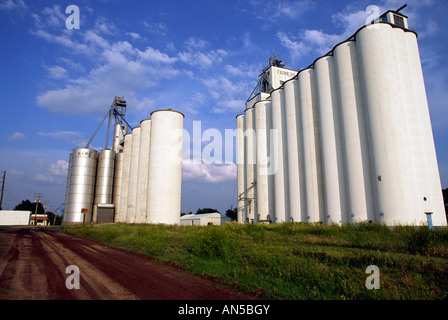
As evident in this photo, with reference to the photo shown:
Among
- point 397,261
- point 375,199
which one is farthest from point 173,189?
point 397,261

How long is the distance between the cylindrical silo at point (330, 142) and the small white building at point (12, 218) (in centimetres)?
8628

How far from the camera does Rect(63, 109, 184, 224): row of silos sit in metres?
36.7

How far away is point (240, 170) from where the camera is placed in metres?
42.9

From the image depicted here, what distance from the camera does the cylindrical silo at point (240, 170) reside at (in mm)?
40934

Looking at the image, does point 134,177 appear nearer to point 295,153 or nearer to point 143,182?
point 143,182

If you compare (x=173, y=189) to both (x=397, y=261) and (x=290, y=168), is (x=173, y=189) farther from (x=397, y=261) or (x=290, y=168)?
(x=397, y=261)

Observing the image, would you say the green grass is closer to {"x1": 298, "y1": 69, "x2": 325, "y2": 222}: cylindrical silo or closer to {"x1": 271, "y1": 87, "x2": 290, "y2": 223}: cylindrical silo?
{"x1": 298, "y1": 69, "x2": 325, "y2": 222}: cylindrical silo

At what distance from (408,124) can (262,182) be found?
1845 centimetres

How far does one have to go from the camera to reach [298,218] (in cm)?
2897

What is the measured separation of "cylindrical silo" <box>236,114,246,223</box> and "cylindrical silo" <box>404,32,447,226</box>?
23515mm

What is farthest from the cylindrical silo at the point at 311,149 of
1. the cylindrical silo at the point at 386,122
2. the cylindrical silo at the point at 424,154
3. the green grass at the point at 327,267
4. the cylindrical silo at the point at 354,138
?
the green grass at the point at 327,267

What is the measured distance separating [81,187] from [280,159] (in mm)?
37554

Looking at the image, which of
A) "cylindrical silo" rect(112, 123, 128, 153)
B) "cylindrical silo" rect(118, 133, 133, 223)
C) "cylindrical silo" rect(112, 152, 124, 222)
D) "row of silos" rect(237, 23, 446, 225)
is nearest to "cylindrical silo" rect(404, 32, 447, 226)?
"row of silos" rect(237, 23, 446, 225)

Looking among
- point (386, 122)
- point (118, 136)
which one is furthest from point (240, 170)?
point (118, 136)
